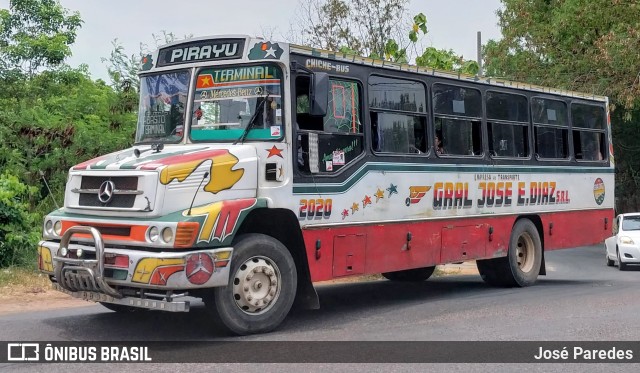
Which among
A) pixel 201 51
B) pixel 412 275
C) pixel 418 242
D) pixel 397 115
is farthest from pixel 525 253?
pixel 201 51

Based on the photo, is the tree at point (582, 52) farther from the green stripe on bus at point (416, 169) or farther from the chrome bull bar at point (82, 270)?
the chrome bull bar at point (82, 270)

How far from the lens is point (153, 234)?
7316 millimetres

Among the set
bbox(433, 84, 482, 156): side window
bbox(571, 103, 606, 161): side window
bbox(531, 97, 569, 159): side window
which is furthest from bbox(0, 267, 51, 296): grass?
bbox(571, 103, 606, 161): side window

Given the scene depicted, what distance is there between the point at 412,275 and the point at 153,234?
7160 mm

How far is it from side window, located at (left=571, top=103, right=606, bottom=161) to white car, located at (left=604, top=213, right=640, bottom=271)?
5.13 meters

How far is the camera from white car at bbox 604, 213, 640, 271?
64.3 ft

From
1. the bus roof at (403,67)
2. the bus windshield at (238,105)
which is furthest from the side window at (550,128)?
the bus windshield at (238,105)

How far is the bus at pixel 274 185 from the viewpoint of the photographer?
24.4 ft

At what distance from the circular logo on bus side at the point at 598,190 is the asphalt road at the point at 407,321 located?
8.26ft

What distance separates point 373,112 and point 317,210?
169cm

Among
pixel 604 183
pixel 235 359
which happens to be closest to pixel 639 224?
pixel 604 183

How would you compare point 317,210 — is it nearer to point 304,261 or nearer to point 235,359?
point 304,261

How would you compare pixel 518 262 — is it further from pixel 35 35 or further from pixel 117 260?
pixel 35 35

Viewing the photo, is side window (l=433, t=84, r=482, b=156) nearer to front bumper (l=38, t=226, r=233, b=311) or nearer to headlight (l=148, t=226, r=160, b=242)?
front bumper (l=38, t=226, r=233, b=311)
